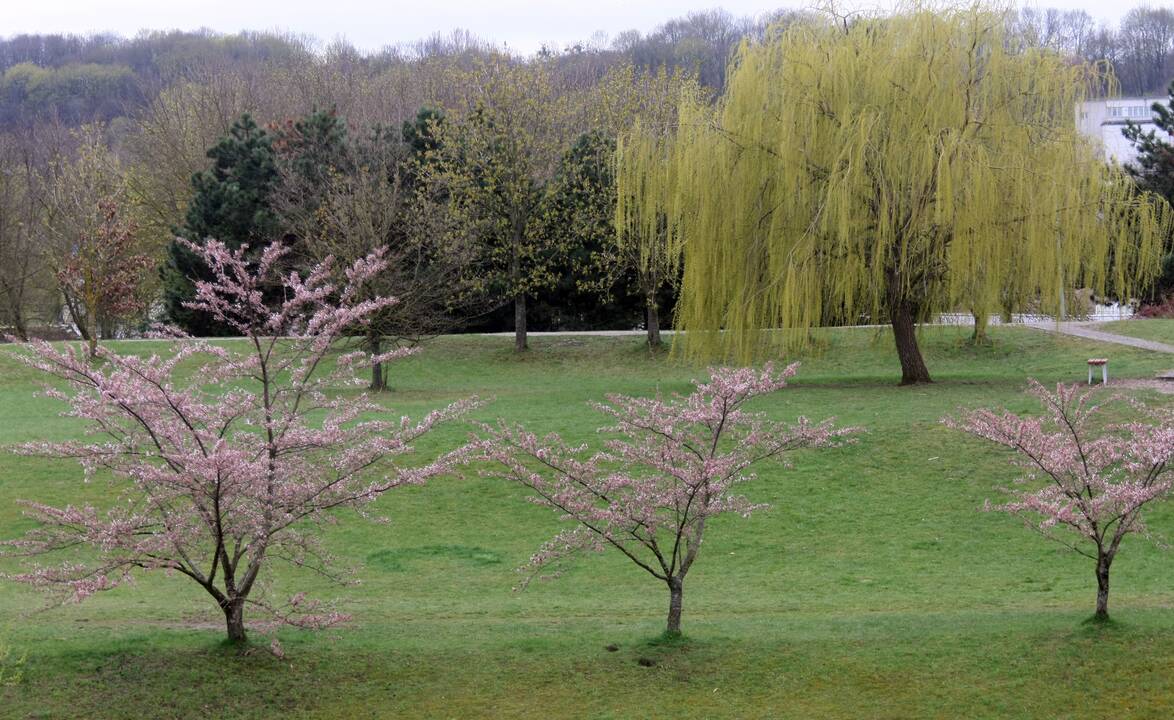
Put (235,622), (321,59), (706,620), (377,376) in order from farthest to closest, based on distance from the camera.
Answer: (321,59) < (377,376) < (706,620) < (235,622)

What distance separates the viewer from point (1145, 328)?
29266 millimetres

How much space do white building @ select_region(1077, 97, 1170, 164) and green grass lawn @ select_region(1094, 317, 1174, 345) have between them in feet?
14.1

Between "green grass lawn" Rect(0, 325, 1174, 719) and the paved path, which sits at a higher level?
the paved path

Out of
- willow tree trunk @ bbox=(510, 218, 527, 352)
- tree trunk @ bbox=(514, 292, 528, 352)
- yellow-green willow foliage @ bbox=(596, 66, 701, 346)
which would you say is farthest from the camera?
tree trunk @ bbox=(514, 292, 528, 352)

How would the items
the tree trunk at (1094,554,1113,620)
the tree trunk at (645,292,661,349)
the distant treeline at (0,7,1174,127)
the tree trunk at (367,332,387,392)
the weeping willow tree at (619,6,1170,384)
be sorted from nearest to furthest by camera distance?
the tree trunk at (1094,554,1113,620), the weeping willow tree at (619,6,1170,384), the tree trunk at (367,332,387,392), the tree trunk at (645,292,661,349), the distant treeline at (0,7,1174,127)

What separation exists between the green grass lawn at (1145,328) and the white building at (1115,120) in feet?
14.1

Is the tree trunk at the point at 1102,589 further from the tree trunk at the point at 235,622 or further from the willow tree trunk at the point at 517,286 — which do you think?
the willow tree trunk at the point at 517,286

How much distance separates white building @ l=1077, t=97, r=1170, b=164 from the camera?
21.1 metres

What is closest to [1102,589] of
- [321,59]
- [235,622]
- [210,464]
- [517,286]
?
[235,622]

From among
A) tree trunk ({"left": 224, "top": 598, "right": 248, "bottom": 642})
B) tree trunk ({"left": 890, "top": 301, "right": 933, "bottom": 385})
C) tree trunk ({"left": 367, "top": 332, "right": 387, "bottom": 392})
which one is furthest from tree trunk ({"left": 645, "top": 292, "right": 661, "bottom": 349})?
tree trunk ({"left": 224, "top": 598, "right": 248, "bottom": 642})

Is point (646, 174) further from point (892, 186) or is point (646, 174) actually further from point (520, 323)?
point (520, 323)

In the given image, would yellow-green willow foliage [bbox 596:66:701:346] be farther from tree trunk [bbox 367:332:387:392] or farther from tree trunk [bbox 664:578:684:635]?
tree trunk [bbox 664:578:684:635]

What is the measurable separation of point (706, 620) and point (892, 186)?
35.5 ft

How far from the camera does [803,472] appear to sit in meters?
16.9
